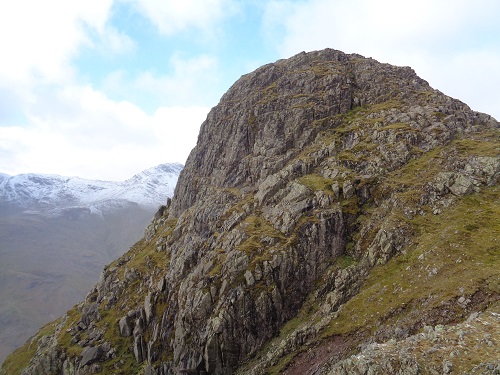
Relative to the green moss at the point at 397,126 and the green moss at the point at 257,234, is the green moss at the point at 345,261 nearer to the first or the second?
the green moss at the point at 257,234

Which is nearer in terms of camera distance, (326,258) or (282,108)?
(326,258)

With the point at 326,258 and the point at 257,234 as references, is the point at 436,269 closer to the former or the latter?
the point at 326,258

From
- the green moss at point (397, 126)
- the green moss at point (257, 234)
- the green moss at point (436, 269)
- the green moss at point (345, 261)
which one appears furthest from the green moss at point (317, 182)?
the green moss at point (397, 126)

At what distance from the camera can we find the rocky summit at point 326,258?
3688 centimetres

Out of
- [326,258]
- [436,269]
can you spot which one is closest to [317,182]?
[326,258]

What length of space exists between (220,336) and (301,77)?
7884 centimetres

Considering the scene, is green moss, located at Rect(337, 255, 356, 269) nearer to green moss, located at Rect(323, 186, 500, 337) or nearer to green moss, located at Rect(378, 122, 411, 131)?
green moss, located at Rect(323, 186, 500, 337)

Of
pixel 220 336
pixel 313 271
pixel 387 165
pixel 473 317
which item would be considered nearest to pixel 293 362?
pixel 220 336

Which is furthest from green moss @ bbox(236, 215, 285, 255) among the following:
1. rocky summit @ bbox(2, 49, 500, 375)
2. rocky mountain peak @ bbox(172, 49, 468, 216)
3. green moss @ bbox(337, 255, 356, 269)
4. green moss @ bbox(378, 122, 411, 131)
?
green moss @ bbox(378, 122, 411, 131)

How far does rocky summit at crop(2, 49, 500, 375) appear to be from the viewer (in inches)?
1452

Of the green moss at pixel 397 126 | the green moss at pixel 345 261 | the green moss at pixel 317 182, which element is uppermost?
the green moss at pixel 397 126

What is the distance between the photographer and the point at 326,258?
53438 millimetres

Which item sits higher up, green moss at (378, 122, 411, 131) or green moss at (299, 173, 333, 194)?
green moss at (378, 122, 411, 131)

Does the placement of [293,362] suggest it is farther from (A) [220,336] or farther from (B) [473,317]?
(B) [473,317]
